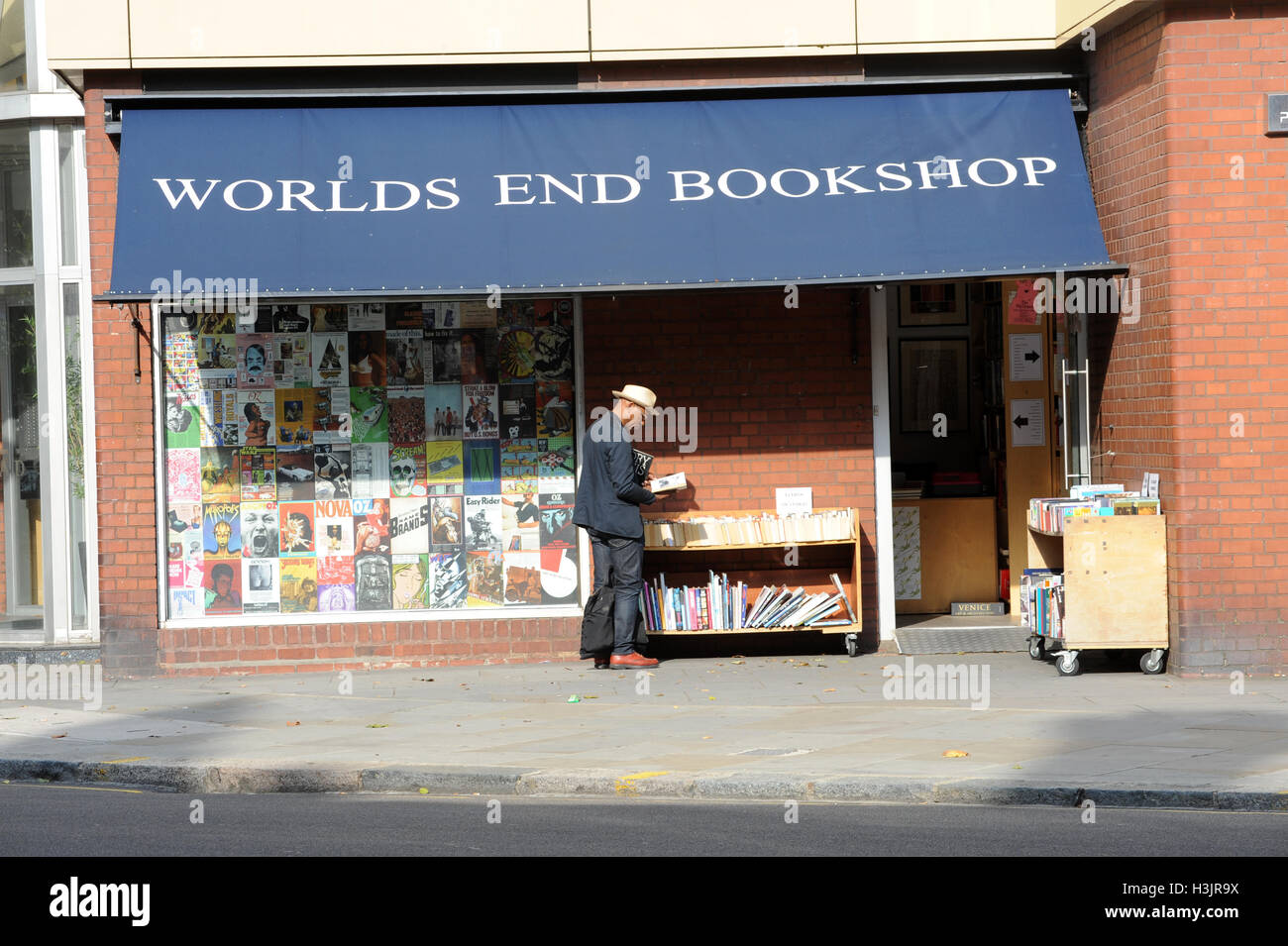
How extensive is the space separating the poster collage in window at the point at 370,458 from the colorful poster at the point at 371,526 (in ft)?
0.04

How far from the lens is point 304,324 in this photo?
12.9 m

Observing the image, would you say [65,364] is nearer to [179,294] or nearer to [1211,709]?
[179,294]

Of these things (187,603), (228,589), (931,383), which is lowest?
(187,603)

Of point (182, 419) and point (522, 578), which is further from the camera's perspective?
point (522, 578)

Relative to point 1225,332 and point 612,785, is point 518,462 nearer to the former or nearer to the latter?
point 612,785

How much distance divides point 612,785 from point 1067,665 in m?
4.65

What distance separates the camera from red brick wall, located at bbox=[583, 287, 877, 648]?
13055 millimetres

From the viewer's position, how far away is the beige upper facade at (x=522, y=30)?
12.5 metres

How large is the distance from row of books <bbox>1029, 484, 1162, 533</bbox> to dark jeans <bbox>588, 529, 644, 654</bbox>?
3136 millimetres

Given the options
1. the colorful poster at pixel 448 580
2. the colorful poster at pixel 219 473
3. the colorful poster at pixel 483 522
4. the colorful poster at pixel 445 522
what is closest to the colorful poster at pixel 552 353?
the colorful poster at pixel 483 522

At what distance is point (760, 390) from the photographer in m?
13.1

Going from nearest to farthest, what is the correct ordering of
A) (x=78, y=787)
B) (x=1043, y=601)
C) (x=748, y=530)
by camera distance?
(x=78, y=787) < (x=1043, y=601) < (x=748, y=530)

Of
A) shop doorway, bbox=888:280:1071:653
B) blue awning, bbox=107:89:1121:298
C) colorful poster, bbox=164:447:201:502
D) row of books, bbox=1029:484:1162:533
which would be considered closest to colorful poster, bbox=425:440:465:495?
blue awning, bbox=107:89:1121:298

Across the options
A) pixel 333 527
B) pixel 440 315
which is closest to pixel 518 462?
pixel 440 315
